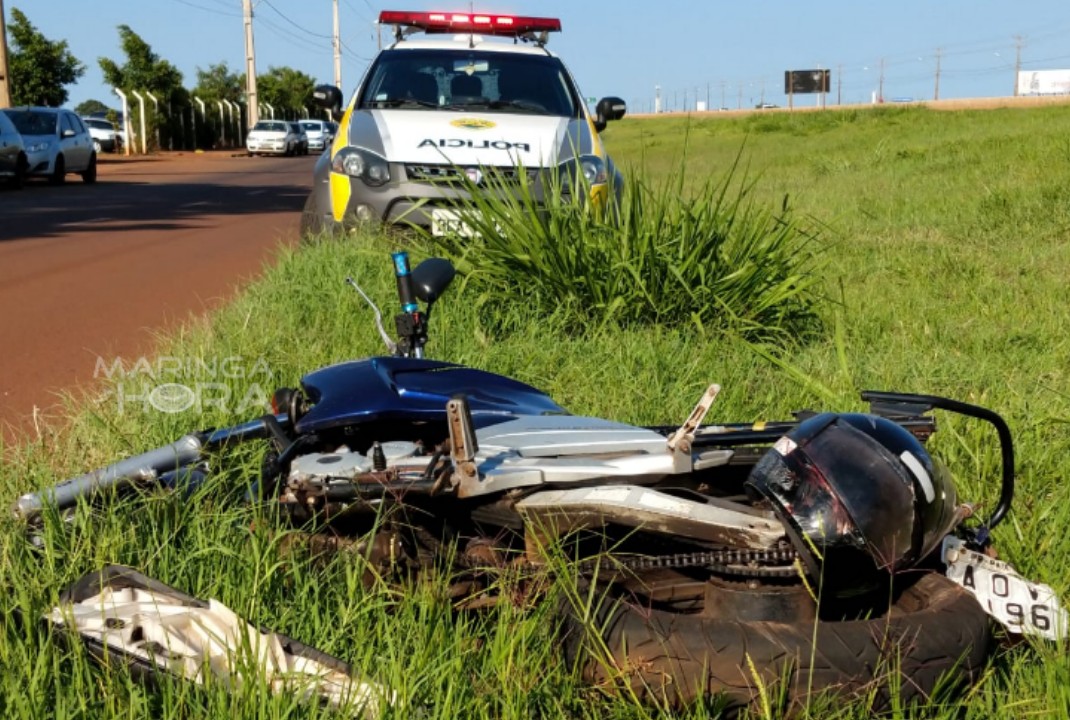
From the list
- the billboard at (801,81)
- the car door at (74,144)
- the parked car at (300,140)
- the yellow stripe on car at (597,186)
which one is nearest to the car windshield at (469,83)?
the yellow stripe on car at (597,186)

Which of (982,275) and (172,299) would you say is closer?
(982,275)

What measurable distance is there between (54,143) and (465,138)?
20.3 metres

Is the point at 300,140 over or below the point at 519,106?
below

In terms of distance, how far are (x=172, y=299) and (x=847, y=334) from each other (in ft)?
16.6

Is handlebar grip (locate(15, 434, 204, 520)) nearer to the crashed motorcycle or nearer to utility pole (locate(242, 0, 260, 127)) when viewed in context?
the crashed motorcycle

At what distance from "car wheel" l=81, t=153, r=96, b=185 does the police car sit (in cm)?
1885

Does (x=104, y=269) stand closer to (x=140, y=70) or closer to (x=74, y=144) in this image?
(x=74, y=144)

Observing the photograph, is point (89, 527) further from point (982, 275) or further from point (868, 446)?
point (982, 275)

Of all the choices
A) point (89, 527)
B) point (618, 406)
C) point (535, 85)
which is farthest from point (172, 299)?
point (89, 527)

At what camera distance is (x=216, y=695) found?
7.93 ft

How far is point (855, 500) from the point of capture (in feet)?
8.70

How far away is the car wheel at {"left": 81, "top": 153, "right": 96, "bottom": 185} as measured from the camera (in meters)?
27.8

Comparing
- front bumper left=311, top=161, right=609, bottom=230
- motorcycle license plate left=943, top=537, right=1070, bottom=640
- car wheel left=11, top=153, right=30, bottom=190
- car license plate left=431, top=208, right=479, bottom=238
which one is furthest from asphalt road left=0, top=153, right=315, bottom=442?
motorcycle license plate left=943, top=537, right=1070, bottom=640

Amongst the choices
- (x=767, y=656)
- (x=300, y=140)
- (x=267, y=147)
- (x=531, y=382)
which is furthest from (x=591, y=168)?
(x=300, y=140)
